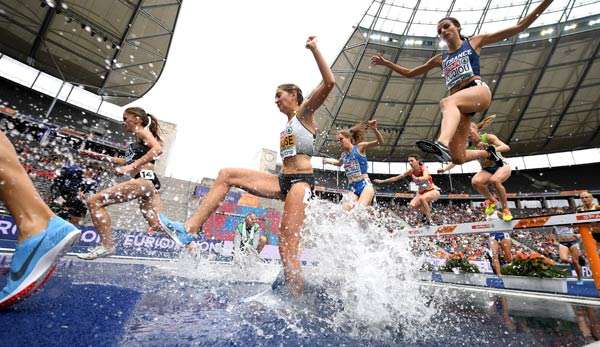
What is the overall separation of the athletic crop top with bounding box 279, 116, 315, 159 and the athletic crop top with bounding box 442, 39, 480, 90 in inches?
75.2

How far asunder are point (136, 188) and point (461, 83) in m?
4.16

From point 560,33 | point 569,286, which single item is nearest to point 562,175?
point 560,33

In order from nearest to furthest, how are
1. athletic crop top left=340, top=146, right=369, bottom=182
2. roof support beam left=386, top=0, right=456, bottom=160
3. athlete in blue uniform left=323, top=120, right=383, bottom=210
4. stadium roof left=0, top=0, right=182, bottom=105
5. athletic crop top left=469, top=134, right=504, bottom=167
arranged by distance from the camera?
1. athletic crop top left=469, top=134, right=504, bottom=167
2. athlete in blue uniform left=323, top=120, right=383, bottom=210
3. athletic crop top left=340, top=146, right=369, bottom=182
4. stadium roof left=0, top=0, right=182, bottom=105
5. roof support beam left=386, top=0, right=456, bottom=160

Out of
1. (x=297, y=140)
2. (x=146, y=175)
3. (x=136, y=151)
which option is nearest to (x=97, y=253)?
(x=146, y=175)

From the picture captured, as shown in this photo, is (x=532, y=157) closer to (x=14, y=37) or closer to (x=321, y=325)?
(x=321, y=325)

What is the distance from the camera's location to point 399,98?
2406cm

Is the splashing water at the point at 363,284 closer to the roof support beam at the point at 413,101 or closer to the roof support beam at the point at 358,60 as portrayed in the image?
the roof support beam at the point at 358,60

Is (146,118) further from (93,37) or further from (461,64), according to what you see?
(93,37)

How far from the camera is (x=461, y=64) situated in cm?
324

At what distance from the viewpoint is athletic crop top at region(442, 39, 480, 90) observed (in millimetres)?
3193

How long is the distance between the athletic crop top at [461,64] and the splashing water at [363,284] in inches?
82.5

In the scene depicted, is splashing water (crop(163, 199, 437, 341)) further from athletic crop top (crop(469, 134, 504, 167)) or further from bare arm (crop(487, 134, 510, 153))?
bare arm (crop(487, 134, 510, 153))

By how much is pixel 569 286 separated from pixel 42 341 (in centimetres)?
782

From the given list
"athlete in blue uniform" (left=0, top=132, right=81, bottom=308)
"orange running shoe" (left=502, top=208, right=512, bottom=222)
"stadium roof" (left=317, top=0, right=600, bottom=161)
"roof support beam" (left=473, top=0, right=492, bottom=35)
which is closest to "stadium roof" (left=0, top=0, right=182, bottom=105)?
"stadium roof" (left=317, top=0, right=600, bottom=161)
